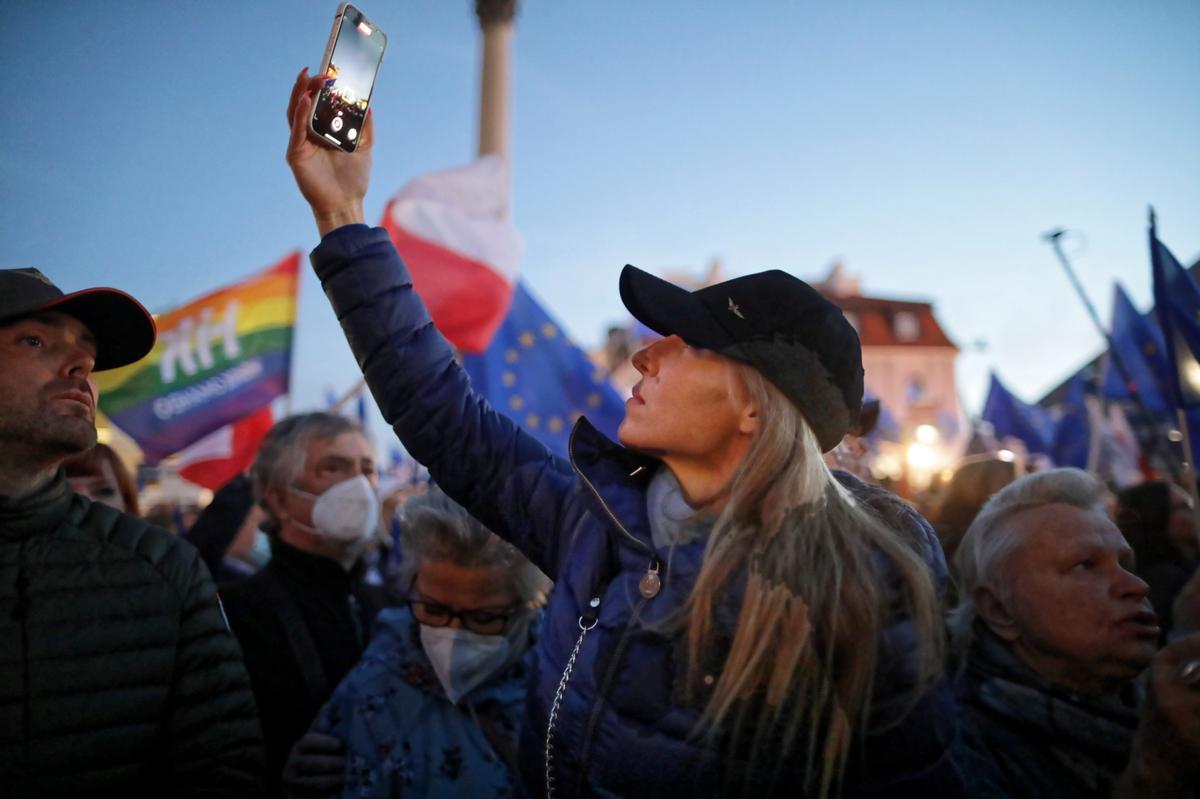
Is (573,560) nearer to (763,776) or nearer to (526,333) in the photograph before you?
(763,776)

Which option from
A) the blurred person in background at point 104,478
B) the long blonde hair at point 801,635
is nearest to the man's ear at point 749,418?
the long blonde hair at point 801,635

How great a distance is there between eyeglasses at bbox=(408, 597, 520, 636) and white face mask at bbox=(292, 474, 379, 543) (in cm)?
71

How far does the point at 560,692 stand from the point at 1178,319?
3.41 m

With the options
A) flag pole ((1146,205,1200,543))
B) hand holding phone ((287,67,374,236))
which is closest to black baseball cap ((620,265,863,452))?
hand holding phone ((287,67,374,236))

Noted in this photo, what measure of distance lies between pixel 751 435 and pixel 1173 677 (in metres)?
1.02

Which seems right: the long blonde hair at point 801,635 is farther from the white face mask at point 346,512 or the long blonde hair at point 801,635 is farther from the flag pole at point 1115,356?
the flag pole at point 1115,356

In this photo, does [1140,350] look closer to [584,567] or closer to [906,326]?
[584,567]

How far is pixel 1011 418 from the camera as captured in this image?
428 inches

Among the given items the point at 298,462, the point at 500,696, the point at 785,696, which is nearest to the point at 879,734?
the point at 785,696

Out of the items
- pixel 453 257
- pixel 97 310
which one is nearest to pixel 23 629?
pixel 97 310

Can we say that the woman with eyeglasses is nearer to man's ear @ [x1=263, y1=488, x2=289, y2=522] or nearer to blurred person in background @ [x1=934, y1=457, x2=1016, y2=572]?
man's ear @ [x1=263, y1=488, x2=289, y2=522]

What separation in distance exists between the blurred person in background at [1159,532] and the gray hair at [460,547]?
315 centimetres

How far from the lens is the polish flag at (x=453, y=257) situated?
5.45 meters

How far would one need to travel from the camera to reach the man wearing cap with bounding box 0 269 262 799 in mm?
1642
